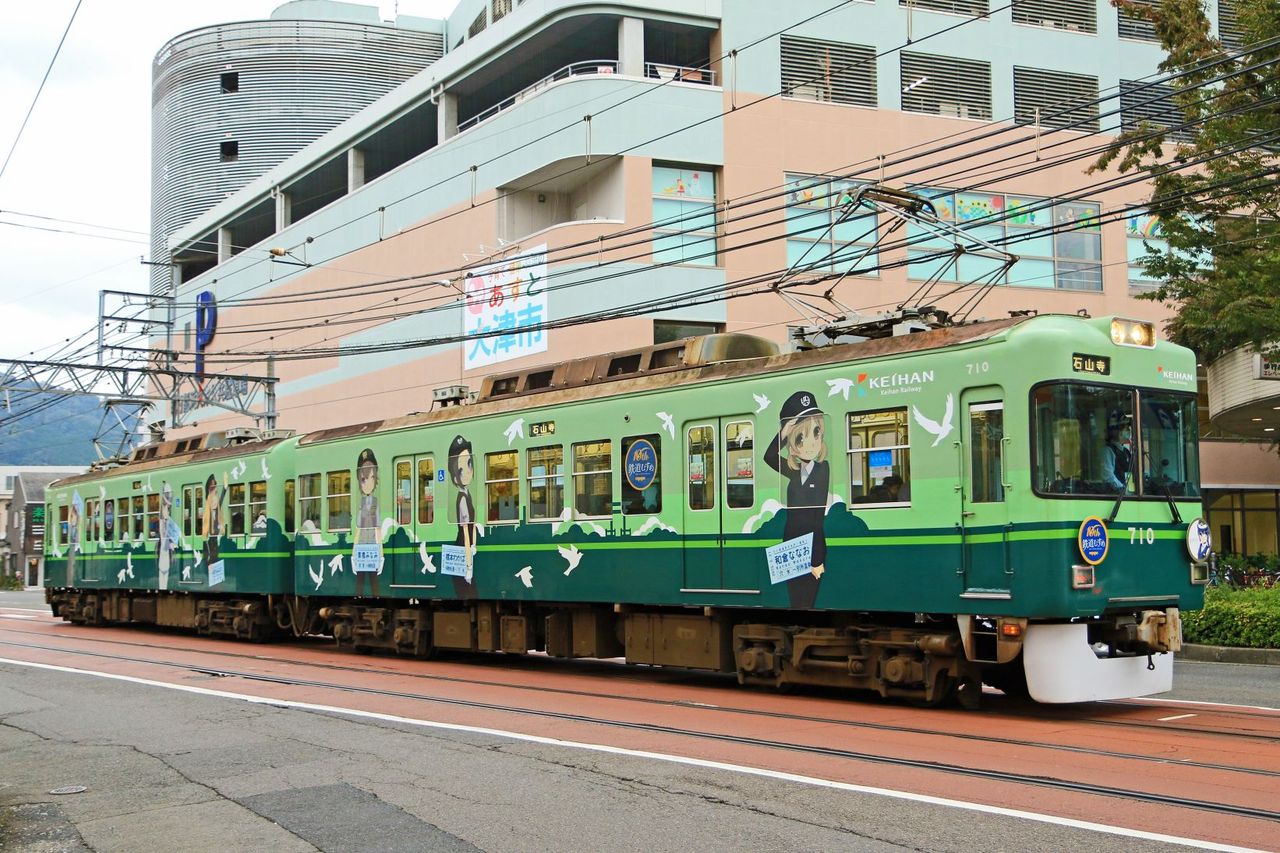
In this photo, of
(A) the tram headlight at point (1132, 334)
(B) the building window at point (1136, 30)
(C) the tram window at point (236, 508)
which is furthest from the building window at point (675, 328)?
(A) the tram headlight at point (1132, 334)

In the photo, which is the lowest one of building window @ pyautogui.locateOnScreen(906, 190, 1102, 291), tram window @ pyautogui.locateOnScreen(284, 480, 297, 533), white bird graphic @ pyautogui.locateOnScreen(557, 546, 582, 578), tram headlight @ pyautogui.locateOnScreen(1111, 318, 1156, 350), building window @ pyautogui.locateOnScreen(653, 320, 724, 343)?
white bird graphic @ pyautogui.locateOnScreen(557, 546, 582, 578)

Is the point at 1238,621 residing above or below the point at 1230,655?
above

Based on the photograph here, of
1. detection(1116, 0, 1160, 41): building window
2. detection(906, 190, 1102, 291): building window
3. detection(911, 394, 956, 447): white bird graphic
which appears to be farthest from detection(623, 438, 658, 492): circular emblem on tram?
detection(1116, 0, 1160, 41): building window

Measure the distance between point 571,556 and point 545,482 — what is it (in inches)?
38.8

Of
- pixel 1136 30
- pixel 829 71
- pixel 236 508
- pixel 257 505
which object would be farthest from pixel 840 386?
pixel 1136 30

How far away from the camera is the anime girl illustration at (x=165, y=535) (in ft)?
83.6

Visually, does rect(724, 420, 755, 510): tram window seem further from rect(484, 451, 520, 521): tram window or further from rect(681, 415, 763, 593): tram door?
rect(484, 451, 520, 521): tram window

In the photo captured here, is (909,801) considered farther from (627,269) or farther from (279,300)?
(279,300)

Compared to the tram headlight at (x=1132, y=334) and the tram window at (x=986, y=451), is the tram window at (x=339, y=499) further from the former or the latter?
the tram headlight at (x=1132, y=334)

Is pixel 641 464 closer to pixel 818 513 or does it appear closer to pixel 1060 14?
pixel 818 513

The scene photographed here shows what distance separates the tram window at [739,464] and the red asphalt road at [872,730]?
6.39 ft

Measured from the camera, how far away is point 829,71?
35312mm

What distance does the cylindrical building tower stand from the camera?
5947 centimetres

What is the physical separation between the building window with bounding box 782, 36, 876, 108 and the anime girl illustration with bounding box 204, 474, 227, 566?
→ 17.9m
